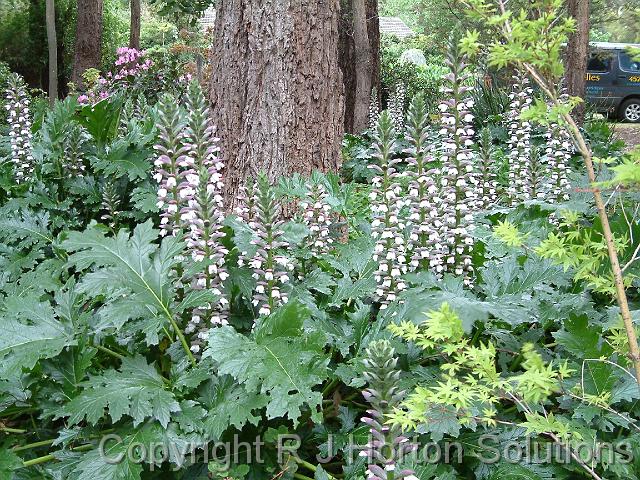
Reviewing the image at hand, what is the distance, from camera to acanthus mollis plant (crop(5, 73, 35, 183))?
208 inches

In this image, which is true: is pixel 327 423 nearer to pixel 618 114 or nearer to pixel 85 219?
pixel 85 219

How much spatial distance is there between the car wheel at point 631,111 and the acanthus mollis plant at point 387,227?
22.4 meters

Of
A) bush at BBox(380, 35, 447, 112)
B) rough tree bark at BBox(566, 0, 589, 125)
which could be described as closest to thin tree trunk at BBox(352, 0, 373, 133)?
bush at BBox(380, 35, 447, 112)

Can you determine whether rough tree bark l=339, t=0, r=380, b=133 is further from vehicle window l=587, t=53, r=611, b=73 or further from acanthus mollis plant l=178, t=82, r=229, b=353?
vehicle window l=587, t=53, r=611, b=73

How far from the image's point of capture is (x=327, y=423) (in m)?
2.76

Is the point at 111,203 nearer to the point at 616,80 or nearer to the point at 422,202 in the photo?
the point at 422,202

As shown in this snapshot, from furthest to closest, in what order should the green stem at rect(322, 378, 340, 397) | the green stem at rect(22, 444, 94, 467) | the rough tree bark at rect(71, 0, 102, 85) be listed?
the rough tree bark at rect(71, 0, 102, 85) → the green stem at rect(322, 378, 340, 397) → the green stem at rect(22, 444, 94, 467)

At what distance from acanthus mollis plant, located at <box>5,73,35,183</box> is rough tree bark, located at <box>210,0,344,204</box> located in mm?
1841

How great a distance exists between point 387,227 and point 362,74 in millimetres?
8687

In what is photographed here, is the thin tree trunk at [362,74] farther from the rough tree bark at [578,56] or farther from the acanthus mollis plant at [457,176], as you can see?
the acanthus mollis plant at [457,176]

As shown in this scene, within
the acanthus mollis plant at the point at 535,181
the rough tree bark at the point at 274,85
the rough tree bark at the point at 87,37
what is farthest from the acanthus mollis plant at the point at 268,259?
the rough tree bark at the point at 87,37

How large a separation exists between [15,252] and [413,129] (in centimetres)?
264

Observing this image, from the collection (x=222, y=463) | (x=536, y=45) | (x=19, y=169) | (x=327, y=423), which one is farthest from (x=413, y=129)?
(x=19, y=169)

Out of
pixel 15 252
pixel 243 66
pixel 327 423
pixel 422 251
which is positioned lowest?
pixel 327 423
